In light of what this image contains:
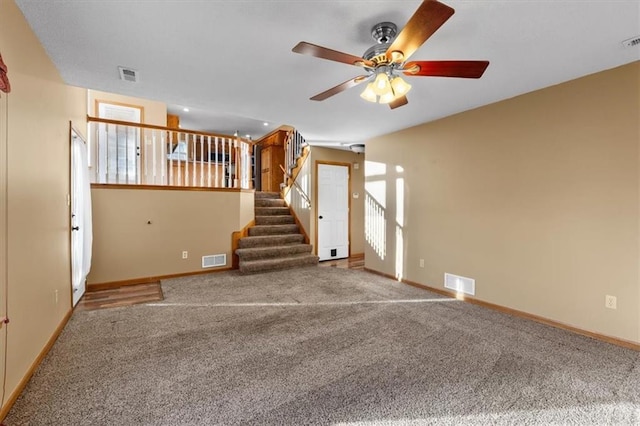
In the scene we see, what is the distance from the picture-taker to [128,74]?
2811 mm

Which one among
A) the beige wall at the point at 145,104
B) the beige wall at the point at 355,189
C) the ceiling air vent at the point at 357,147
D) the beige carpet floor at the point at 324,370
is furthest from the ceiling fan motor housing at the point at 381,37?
the beige wall at the point at 145,104

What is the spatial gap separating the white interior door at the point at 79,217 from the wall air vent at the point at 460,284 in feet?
15.2

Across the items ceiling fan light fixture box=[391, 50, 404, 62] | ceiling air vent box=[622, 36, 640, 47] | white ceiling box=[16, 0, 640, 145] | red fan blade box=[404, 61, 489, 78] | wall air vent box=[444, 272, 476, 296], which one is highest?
white ceiling box=[16, 0, 640, 145]

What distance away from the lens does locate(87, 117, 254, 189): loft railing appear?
4.54m

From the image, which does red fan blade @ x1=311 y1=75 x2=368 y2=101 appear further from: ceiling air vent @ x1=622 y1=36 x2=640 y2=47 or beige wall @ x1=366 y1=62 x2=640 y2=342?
beige wall @ x1=366 y1=62 x2=640 y2=342

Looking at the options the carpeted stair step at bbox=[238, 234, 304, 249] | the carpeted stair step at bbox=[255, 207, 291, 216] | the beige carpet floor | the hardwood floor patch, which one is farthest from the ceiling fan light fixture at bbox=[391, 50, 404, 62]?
the carpeted stair step at bbox=[255, 207, 291, 216]

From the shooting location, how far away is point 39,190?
226 centimetres

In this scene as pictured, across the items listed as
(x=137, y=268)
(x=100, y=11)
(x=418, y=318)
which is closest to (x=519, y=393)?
(x=418, y=318)

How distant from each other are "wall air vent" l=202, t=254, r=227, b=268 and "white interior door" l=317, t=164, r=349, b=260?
199 centimetres

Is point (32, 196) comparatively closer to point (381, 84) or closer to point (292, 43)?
point (292, 43)

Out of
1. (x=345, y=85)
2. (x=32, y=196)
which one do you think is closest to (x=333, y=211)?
(x=345, y=85)

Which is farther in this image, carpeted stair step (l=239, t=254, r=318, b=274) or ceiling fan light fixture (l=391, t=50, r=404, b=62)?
carpeted stair step (l=239, t=254, r=318, b=274)

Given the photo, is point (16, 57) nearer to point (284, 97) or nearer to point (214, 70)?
point (214, 70)

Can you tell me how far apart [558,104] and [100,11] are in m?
3.98
